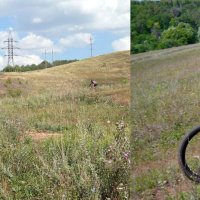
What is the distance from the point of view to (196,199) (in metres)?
2.43

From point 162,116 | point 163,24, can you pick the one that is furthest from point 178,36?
point 162,116

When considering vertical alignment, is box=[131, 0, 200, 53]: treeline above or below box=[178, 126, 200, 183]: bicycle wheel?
above

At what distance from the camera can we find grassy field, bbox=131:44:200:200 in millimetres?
2295

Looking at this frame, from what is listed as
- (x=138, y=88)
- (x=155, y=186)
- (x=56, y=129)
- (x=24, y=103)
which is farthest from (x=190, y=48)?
(x=24, y=103)

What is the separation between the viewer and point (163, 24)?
7.88 ft

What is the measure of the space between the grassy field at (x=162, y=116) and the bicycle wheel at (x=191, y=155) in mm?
32

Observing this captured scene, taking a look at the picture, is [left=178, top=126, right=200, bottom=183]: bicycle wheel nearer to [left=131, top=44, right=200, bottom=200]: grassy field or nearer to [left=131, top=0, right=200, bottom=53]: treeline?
[left=131, top=44, right=200, bottom=200]: grassy field

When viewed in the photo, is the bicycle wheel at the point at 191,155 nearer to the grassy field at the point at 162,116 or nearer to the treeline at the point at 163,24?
the grassy field at the point at 162,116

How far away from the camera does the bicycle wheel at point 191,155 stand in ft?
7.65

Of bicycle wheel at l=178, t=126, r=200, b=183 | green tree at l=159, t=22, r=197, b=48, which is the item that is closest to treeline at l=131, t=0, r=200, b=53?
green tree at l=159, t=22, r=197, b=48

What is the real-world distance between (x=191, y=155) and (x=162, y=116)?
0.78 feet

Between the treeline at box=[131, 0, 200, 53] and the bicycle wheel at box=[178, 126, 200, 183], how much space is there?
0.44 m

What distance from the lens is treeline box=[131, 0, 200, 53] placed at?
7.56 feet

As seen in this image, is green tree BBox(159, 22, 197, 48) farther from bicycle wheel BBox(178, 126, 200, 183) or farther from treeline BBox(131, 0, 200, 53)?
bicycle wheel BBox(178, 126, 200, 183)
